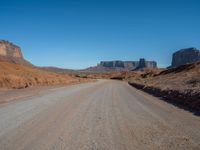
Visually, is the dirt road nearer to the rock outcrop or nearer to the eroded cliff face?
the rock outcrop

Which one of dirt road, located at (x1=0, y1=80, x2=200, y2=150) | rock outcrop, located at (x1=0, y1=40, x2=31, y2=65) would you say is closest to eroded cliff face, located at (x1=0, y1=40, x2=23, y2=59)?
rock outcrop, located at (x1=0, y1=40, x2=31, y2=65)

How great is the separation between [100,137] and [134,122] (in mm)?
3029

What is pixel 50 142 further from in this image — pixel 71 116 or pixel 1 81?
pixel 1 81

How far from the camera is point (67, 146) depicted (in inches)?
286

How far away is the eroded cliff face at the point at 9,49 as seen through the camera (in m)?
172

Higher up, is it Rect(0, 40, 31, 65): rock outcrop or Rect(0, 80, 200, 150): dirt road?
Rect(0, 40, 31, 65): rock outcrop

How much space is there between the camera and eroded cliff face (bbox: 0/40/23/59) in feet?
564

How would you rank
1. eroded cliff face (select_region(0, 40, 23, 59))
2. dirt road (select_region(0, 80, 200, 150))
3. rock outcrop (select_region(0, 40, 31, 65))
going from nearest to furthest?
dirt road (select_region(0, 80, 200, 150)) → rock outcrop (select_region(0, 40, 31, 65)) → eroded cliff face (select_region(0, 40, 23, 59))

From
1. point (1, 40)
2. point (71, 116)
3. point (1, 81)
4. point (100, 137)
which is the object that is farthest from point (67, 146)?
point (1, 40)

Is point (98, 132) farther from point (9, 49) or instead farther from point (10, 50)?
point (9, 49)

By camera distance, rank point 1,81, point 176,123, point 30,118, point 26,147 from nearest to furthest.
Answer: point 26,147 → point 176,123 → point 30,118 → point 1,81

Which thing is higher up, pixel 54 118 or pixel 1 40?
pixel 1 40

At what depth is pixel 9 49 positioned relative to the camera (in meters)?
181

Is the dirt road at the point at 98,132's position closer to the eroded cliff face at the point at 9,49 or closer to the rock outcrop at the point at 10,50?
the rock outcrop at the point at 10,50
